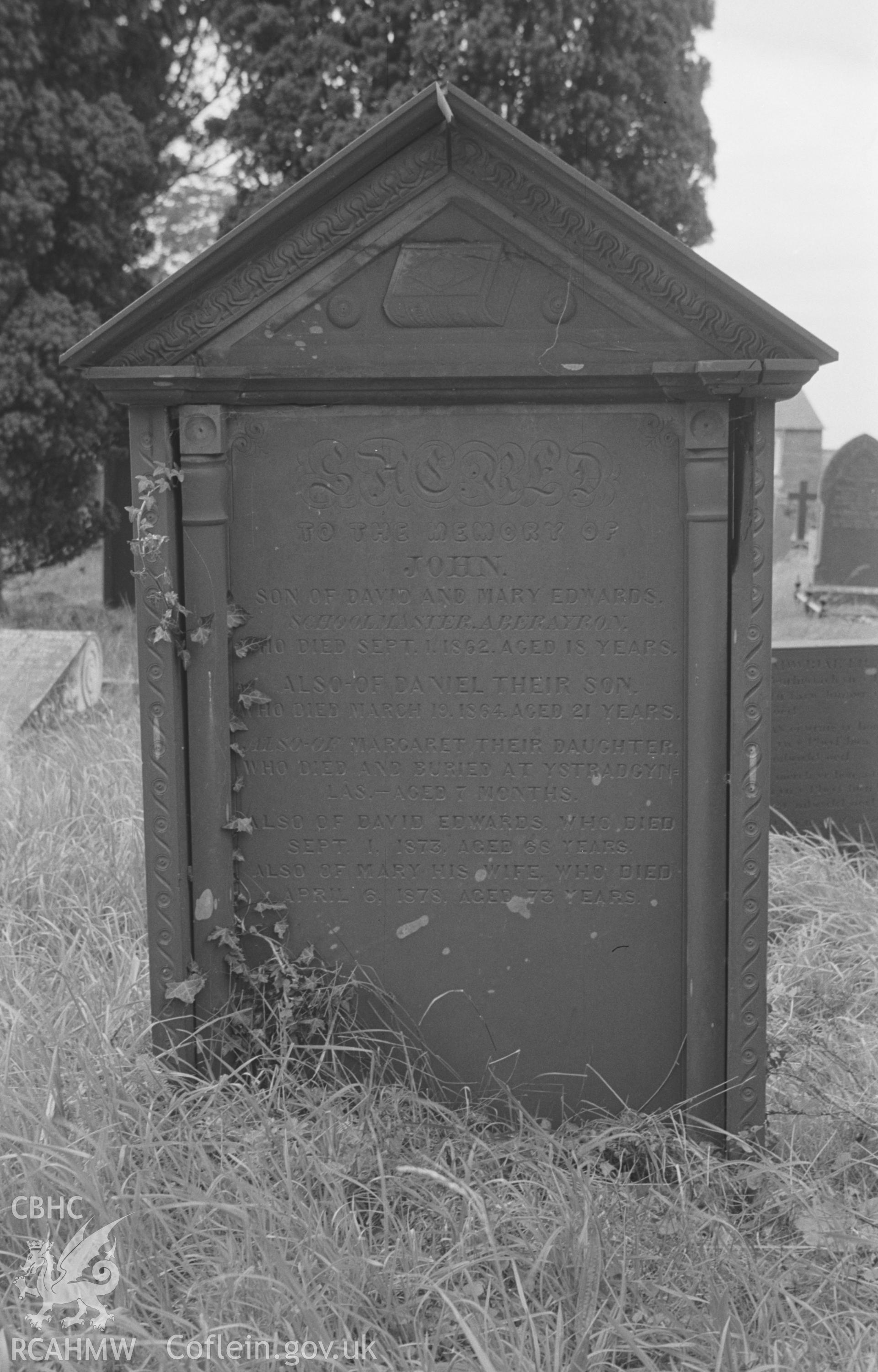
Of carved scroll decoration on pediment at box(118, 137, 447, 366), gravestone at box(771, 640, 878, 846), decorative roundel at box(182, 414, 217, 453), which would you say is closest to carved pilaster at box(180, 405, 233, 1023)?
decorative roundel at box(182, 414, 217, 453)

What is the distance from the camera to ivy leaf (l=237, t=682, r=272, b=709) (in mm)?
2805

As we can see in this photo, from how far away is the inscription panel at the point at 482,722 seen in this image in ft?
9.04

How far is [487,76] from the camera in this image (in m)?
11.1

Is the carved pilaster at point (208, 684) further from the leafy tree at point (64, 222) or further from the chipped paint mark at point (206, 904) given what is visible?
the leafy tree at point (64, 222)

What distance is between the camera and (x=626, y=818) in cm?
283

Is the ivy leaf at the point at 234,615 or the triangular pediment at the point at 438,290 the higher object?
the triangular pediment at the point at 438,290

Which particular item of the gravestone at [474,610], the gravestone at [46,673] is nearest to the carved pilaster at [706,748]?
the gravestone at [474,610]

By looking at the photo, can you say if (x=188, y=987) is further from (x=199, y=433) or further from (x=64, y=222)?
(x=64, y=222)

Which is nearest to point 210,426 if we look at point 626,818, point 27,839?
point 626,818

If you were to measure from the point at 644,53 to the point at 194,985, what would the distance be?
11497 mm

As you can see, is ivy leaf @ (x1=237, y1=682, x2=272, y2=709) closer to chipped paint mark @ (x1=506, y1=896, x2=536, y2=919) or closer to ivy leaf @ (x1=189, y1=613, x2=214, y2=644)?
ivy leaf @ (x1=189, y1=613, x2=214, y2=644)

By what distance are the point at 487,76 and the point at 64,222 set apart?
4175 millimetres

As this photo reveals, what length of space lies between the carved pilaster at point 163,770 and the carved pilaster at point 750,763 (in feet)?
4.15

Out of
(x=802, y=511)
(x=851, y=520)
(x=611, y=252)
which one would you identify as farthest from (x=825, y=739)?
(x=802, y=511)
